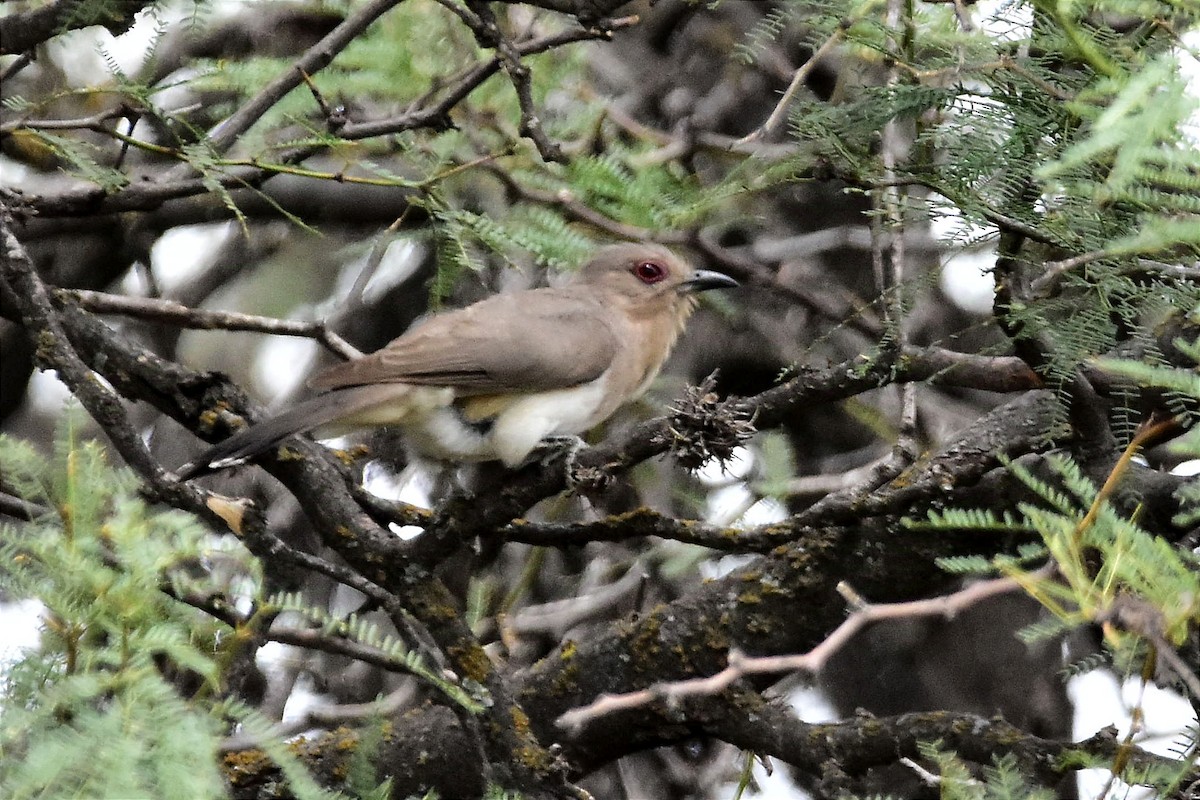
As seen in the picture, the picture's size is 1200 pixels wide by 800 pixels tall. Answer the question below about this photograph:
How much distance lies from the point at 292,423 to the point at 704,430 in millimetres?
1318

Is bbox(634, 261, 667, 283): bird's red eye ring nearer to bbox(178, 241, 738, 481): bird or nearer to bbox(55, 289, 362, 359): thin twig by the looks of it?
bbox(178, 241, 738, 481): bird

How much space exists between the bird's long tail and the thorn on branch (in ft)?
3.98

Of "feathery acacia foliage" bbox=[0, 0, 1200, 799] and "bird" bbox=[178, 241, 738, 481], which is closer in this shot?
"feathery acacia foliage" bbox=[0, 0, 1200, 799]

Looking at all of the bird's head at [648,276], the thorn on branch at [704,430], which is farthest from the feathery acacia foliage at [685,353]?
the bird's head at [648,276]

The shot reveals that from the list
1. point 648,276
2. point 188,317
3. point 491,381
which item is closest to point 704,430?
point 491,381

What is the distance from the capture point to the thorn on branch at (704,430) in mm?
3316

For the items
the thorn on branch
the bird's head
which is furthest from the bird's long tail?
the bird's head

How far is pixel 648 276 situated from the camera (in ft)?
18.7

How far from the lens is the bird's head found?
5633 millimetres

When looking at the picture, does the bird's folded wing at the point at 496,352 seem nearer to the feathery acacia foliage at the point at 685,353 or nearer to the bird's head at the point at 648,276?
the feathery acacia foliage at the point at 685,353

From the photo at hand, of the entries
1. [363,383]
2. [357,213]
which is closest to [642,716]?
[363,383]

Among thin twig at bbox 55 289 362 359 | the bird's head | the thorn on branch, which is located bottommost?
the bird's head

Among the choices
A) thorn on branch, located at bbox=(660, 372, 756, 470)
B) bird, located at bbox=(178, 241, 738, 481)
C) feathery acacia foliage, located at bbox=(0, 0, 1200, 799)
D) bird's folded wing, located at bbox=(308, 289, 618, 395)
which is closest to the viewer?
feathery acacia foliage, located at bbox=(0, 0, 1200, 799)

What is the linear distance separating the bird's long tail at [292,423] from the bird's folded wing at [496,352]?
45 mm
